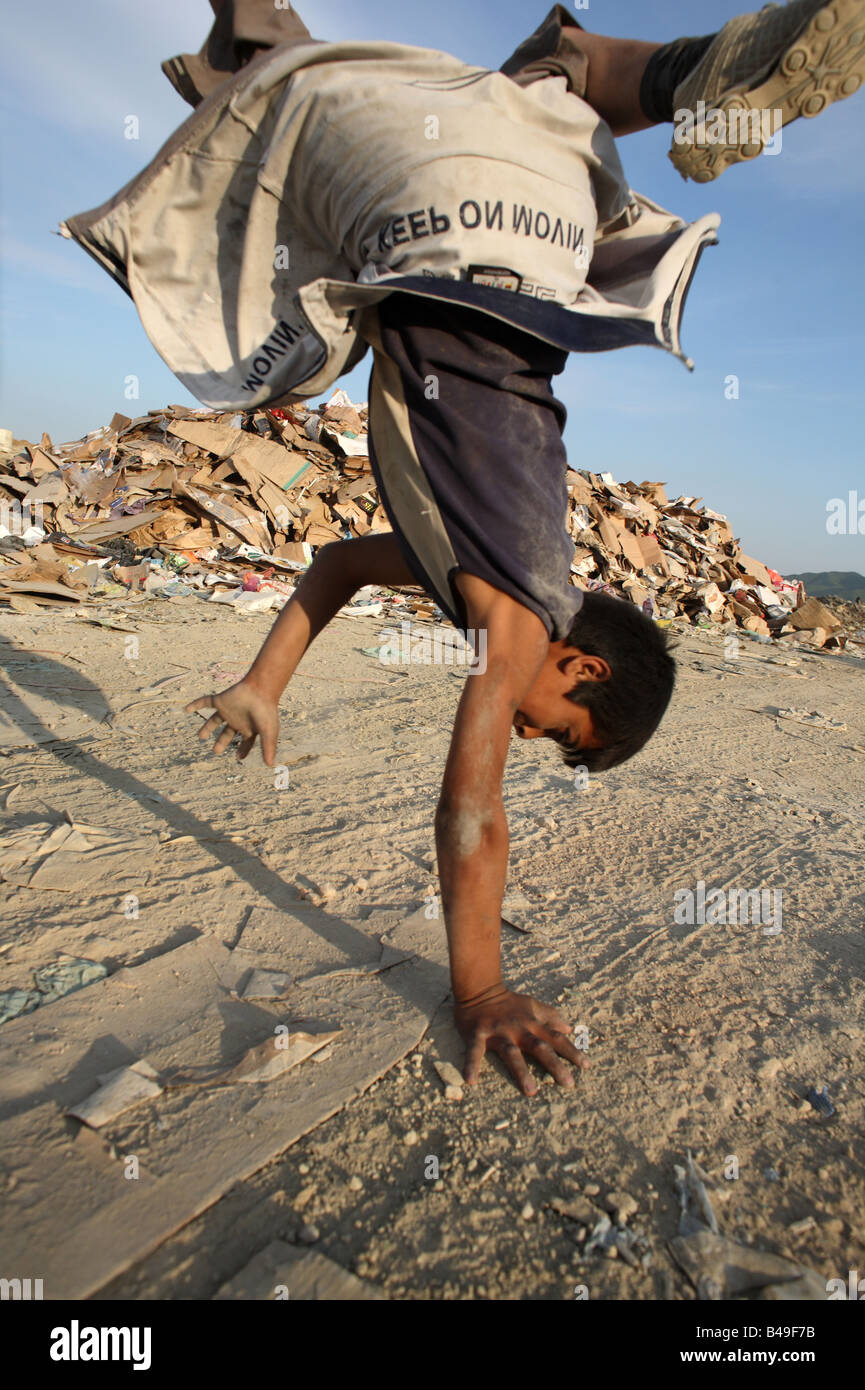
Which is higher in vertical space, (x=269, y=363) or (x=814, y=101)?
(x=814, y=101)

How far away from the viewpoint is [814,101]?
122 cm

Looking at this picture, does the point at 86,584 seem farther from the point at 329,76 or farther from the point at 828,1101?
the point at 828,1101

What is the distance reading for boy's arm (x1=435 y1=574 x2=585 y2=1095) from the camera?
1.37 m

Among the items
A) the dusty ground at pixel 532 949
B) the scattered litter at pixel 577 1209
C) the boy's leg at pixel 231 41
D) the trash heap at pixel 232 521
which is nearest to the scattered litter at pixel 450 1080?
the dusty ground at pixel 532 949

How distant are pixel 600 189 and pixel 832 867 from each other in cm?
201

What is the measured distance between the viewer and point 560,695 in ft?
6.16

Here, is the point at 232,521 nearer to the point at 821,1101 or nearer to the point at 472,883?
the point at 472,883

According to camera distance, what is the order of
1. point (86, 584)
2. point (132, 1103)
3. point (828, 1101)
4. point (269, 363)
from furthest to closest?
point (86, 584)
point (269, 363)
point (828, 1101)
point (132, 1103)

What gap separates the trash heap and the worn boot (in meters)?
4.69

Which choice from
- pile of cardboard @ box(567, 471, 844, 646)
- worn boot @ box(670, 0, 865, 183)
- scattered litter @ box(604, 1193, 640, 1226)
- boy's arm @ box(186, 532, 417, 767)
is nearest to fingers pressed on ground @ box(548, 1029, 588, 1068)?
scattered litter @ box(604, 1193, 640, 1226)

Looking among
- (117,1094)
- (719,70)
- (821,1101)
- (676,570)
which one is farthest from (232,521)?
(821,1101)
